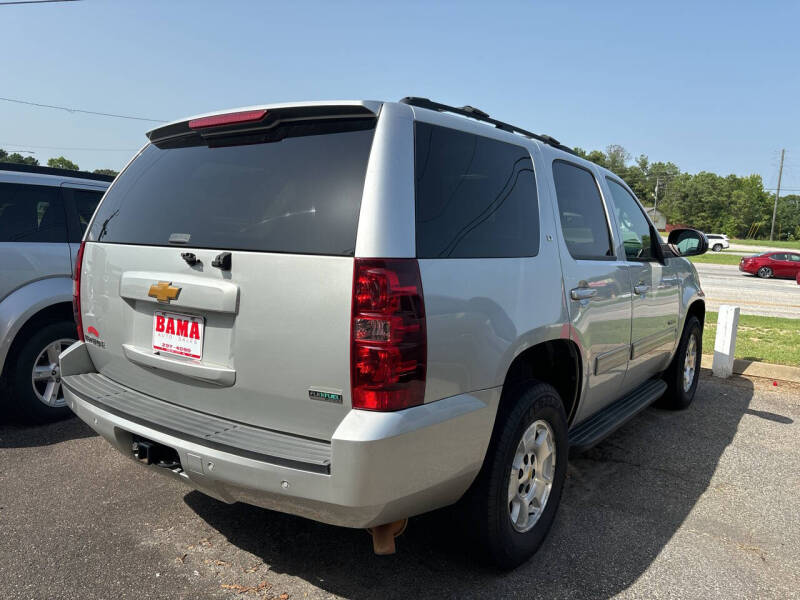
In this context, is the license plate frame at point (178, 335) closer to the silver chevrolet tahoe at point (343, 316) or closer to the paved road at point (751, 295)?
the silver chevrolet tahoe at point (343, 316)

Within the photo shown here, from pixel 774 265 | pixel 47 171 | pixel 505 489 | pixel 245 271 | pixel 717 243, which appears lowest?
pixel 774 265

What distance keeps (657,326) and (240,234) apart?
3374mm

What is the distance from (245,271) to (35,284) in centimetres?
298

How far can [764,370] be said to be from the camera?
268 inches

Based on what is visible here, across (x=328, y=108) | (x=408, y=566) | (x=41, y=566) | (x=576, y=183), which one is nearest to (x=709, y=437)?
(x=576, y=183)

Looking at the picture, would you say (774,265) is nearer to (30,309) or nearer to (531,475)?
(531,475)

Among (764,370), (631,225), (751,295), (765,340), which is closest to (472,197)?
(631,225)

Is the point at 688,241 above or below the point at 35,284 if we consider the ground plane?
above

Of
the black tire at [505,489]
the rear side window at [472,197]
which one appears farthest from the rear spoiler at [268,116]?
the black tire at [505,489]

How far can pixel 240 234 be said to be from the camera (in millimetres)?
2367

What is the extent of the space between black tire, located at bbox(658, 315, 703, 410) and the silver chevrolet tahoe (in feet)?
8.01

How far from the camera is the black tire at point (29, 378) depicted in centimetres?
438

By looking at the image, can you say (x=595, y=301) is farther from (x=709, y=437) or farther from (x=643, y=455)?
(x=709, y=437)

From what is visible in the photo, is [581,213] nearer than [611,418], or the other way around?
[581,213]
